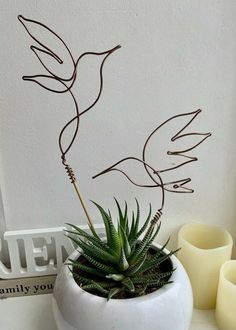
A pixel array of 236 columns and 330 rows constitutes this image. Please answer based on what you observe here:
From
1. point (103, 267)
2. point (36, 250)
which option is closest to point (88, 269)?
point (103, 267)

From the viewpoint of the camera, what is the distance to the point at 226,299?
57 centimetres

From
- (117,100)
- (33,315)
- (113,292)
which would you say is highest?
(117,100)

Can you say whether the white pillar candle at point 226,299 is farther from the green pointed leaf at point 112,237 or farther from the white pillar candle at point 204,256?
the green pointed leaf at point 112,237

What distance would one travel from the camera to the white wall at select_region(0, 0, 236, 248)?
52 cm

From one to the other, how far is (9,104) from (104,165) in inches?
6.7

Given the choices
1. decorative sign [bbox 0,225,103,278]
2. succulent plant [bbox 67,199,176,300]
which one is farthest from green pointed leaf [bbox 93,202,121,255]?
decorative sign [bbox 0,225,103,278]

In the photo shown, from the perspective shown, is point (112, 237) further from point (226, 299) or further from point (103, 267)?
point (226, 299)

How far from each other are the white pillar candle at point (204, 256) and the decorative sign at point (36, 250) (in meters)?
0.15

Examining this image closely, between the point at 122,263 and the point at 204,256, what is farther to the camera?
the point at 204,256

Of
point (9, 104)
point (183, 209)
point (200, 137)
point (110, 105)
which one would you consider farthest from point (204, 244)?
point (9, 104)

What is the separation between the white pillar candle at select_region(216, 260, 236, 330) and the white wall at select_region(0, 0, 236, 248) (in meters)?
0.11

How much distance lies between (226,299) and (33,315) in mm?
304

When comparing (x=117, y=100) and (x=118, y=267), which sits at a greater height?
(x=117, y=100)

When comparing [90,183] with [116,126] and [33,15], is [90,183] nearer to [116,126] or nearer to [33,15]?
[116,126]
